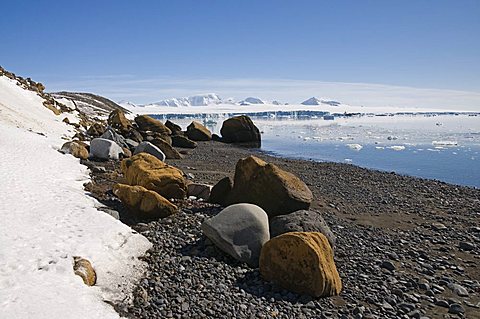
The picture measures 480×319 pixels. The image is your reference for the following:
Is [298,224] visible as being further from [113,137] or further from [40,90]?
[40,90]

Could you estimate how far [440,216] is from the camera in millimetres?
10992

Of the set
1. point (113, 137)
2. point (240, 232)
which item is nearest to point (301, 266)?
point (240, 232)

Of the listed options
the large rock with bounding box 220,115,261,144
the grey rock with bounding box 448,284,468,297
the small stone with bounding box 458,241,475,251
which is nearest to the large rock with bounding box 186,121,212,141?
the large rock with bounding box 220,115,261,144

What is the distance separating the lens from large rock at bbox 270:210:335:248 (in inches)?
292

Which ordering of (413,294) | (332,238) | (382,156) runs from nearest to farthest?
(413,294)
(332,238)
(382,156)

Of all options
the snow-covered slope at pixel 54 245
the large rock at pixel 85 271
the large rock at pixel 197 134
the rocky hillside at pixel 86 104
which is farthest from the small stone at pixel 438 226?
the rocky hillside at pixel 86 104

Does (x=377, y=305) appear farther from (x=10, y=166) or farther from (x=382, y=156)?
(x=382, y=156)

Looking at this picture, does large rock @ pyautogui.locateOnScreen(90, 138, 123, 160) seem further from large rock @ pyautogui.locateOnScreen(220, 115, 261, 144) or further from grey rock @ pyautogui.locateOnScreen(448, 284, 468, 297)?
large rock @ pyautogui.locateOnScreen(220, 115, 261, 144)

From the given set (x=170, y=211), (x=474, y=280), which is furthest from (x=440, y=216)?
(x=170, y=211)

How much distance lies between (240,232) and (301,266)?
1.35 metres

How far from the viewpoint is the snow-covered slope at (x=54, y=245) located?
15.2ft

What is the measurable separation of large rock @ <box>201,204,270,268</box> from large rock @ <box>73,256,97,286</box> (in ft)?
6.95

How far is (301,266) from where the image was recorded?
5.87m

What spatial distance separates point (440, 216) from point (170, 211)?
722cm
